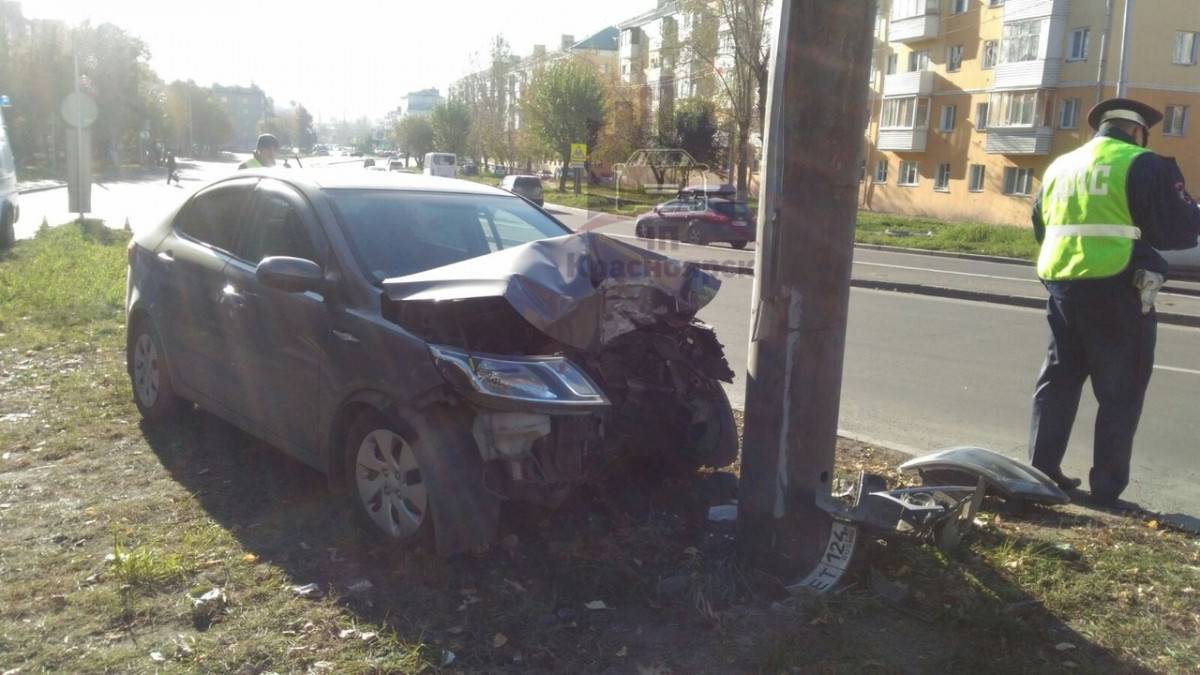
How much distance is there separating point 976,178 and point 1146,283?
43075mm

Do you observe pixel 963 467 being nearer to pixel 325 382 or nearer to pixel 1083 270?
pixel 1083 270

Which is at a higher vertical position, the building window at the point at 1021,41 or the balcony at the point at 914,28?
the balcony at the point at 914,28

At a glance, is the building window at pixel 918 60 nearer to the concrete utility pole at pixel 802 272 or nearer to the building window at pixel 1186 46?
the building window at pixel 1186 46

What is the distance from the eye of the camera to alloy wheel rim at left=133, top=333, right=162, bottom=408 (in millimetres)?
5863

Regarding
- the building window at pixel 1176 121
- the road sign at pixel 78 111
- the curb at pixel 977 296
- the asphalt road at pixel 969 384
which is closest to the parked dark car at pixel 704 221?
the curb at pixel 977 296

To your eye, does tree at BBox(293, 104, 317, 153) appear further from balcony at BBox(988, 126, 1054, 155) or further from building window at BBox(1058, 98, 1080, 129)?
building window at BBox(1058, 98, 1080, 129)

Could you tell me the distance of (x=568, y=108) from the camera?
2538 cm

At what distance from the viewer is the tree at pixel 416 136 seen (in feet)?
261

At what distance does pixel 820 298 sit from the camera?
3730 mm

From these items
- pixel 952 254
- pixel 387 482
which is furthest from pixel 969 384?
pixel 952 254

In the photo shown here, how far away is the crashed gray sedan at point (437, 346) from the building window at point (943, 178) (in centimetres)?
4422

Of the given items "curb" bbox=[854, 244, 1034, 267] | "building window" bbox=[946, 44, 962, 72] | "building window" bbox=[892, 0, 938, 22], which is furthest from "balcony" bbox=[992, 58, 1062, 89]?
"curb" bbox=[854, 244, 1034, 267]

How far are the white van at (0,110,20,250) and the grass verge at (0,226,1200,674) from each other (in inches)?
501

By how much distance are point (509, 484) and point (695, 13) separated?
88.8 feet
